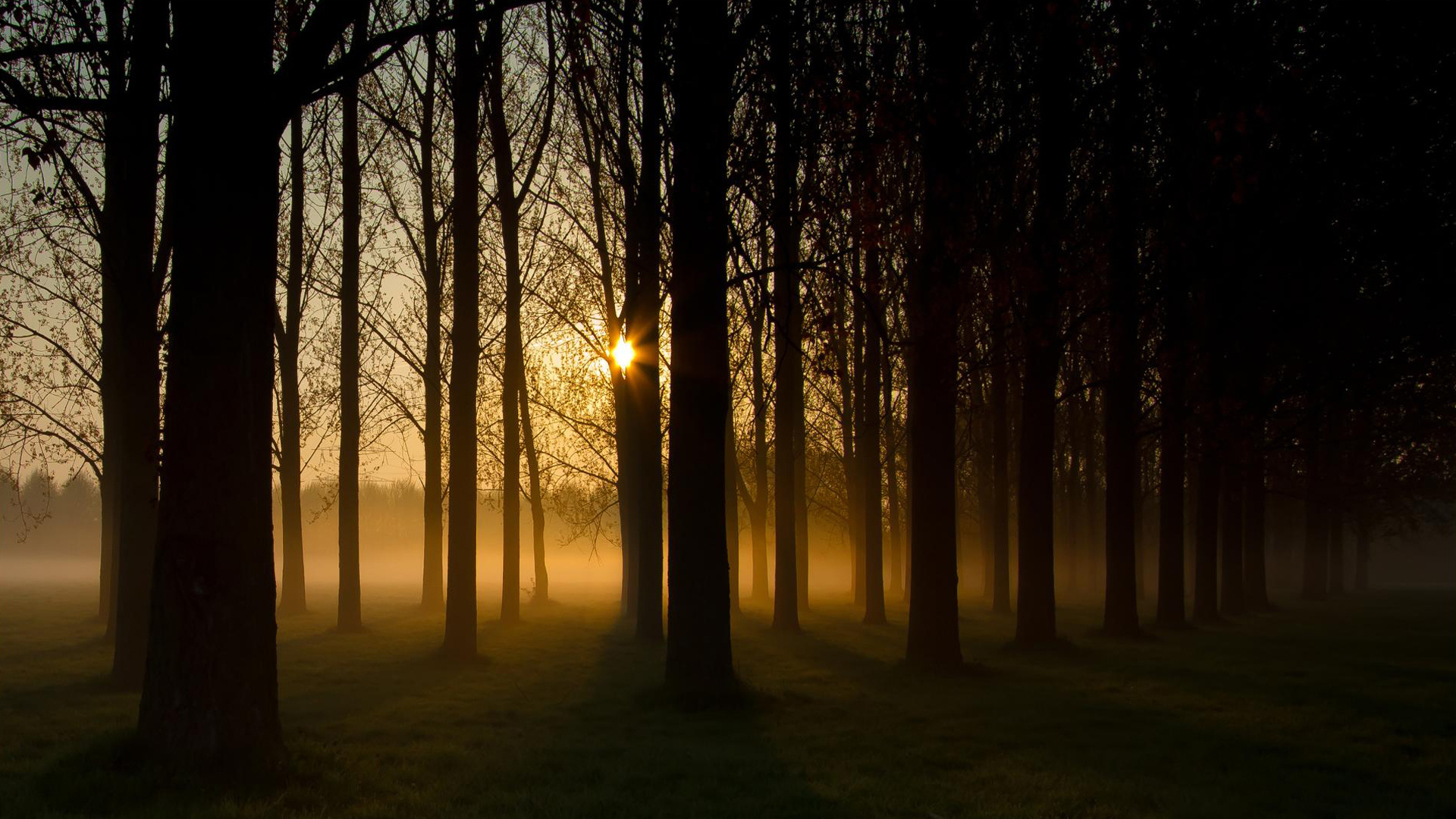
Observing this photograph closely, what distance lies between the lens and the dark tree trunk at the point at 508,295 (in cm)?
1970

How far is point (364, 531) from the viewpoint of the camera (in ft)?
368

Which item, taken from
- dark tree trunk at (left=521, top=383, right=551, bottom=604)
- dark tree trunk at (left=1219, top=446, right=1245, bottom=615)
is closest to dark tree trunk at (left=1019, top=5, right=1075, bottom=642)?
dark tree trunk at (left=1219, top=446, right=1245, bottom=615)

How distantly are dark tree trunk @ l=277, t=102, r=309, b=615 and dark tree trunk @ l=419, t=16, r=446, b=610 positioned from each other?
2935 millimetres

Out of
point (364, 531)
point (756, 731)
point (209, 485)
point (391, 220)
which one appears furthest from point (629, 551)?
point (364, 531)

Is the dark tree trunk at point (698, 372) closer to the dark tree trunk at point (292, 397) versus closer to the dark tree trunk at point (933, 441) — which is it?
the dark tree trunk at point (933, 441)

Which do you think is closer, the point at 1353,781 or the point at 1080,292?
the point at 1353,781

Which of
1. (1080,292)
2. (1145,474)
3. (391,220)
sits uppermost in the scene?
(391,220)

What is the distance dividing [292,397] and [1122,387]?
1948cm

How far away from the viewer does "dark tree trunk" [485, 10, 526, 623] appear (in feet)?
64.6

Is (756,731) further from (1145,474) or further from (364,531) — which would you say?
(364,531)

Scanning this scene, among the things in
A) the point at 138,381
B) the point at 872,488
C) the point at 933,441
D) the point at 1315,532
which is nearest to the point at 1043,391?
the point at 933,441

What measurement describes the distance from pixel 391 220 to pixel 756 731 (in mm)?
21526

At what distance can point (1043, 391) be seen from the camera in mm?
18594

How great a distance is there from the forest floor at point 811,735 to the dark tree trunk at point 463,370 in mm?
1074
